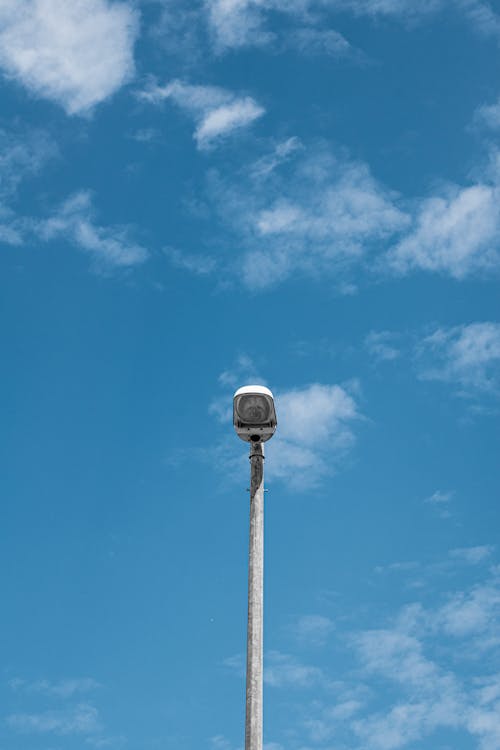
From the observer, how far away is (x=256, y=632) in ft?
36.7

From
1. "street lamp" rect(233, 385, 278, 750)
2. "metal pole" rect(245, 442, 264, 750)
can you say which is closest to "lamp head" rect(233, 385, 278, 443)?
"street lamp" rect(233, 385, 278, 750)

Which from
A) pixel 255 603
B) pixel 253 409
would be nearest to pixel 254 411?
pixel 253 409

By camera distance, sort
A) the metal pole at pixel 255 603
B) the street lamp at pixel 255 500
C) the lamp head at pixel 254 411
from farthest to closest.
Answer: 1. the lamp head at pixel 254 411
2. the street lamp at pixel 255 500
3. the metal pole at pixel 255 603

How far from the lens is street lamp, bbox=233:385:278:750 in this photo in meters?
11.0

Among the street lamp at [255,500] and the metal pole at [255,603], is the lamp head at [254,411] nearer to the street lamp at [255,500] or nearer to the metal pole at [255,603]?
the street lamp at [255,500]

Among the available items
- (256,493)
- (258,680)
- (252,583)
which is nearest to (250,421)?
(256,493)

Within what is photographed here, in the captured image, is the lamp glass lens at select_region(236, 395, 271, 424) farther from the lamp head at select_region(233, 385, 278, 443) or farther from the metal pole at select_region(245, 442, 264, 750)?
the metal pole at select_region(245, 442, 264, 750)

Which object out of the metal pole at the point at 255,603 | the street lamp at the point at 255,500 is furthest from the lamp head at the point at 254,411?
the metal pole at the point at 255,603

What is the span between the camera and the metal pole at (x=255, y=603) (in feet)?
35.4

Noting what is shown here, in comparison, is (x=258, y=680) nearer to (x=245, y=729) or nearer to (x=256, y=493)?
(x=245, y=729)

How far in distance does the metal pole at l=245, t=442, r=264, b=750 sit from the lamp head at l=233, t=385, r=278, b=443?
246mm

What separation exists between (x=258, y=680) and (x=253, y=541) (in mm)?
1452

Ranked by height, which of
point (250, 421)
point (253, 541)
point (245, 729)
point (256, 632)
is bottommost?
point (245, 729)

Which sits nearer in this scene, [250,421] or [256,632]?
[256,632]
